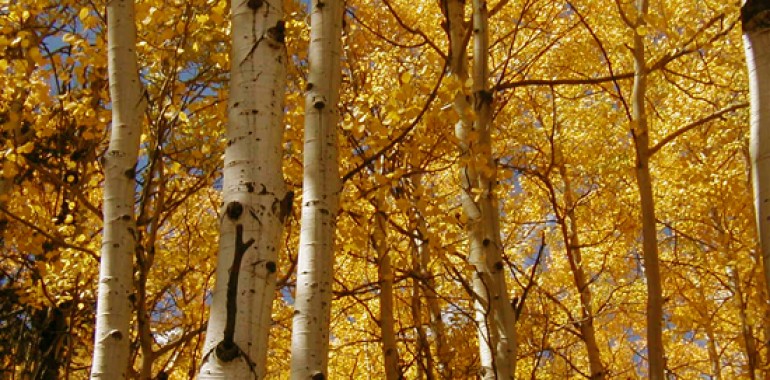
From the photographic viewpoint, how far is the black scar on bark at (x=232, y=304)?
5.97 feet

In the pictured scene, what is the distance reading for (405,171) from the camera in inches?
210

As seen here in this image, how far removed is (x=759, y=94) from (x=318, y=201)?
63.3 inches

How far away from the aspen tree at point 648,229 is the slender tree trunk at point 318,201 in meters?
2.35

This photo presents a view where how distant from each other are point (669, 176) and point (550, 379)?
388 cm

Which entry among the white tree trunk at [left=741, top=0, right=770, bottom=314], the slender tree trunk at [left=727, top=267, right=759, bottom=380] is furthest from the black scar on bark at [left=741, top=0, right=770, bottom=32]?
the slender tree trunk at [left=727, top=267, right=759, bottom=380]

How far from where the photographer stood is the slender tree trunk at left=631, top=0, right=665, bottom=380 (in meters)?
4.53

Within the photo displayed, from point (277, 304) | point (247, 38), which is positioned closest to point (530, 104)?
point (277, 304)

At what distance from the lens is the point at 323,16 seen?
9.93 ft

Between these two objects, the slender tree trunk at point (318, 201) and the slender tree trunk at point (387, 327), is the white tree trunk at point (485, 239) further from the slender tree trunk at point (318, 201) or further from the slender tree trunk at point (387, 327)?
the slender tree trunk at point (387, 327)

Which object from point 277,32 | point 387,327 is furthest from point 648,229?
point 277,32

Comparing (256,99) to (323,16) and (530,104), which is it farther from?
(530,104)

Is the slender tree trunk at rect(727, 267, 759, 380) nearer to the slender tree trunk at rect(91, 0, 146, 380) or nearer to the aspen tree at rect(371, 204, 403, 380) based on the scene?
the aspen tree at rect(371, 204, 403, 380)

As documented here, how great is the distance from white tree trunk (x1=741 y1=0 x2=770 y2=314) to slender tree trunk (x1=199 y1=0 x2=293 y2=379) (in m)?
1.30

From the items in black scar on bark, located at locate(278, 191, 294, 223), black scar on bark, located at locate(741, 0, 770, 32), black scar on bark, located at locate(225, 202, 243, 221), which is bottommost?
black scar on bark, located at locate(225, 202, 243, 221)
